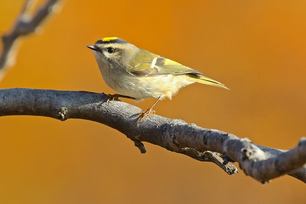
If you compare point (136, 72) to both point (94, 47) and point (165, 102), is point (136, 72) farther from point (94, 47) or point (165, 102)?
point (165, 102)

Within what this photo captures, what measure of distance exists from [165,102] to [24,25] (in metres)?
3.43

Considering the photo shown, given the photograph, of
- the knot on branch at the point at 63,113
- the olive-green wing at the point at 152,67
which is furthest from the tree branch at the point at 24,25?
the olive-green wing at the point at 152,67

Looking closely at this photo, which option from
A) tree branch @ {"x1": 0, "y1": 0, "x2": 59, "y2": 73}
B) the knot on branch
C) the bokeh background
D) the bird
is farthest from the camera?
the bokeh background

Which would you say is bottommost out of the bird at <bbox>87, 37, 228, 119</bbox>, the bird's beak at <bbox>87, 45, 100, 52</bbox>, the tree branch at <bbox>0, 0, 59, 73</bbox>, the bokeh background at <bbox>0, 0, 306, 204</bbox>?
the bokeh background at <bbox>0, 0, 306, 204</bbox>

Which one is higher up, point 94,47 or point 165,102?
point 94,47

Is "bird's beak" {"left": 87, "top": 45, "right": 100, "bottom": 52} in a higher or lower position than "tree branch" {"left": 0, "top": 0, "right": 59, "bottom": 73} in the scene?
lower

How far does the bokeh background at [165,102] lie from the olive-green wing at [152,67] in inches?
49.9

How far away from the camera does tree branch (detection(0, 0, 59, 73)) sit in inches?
33.1

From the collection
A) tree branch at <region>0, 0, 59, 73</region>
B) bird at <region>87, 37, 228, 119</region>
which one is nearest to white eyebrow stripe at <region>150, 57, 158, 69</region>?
bird at <region>87, 37, 228, 119</region>

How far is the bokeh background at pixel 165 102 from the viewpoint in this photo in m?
4.11

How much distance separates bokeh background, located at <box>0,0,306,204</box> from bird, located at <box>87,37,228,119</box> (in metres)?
1.29

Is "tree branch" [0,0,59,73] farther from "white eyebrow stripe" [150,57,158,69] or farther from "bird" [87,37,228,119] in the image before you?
"white eyebrow stripe" [150,57,158,69]

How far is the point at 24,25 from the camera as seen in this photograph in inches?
33.5

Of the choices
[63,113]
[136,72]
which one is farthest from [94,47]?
[63,113]
